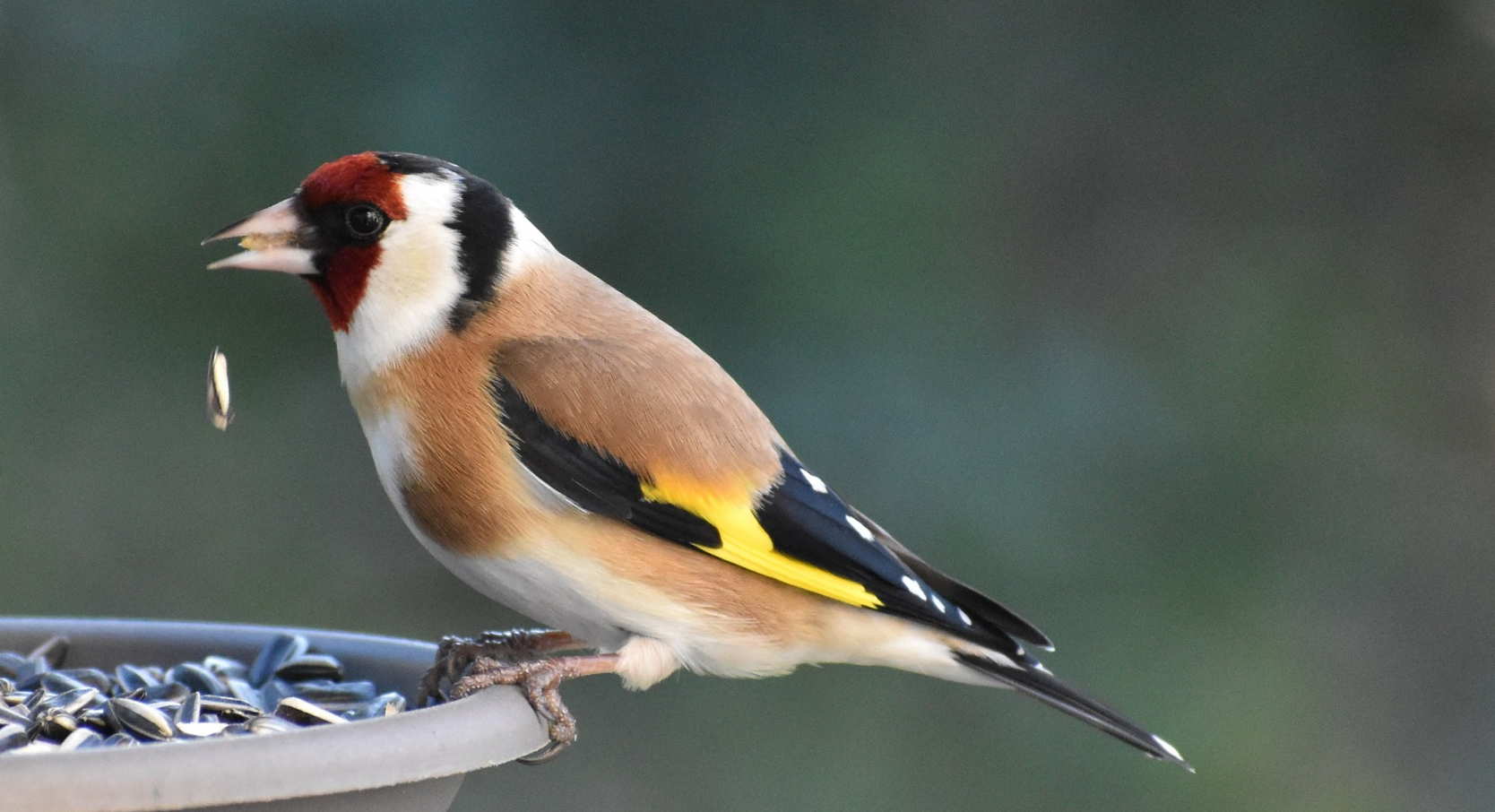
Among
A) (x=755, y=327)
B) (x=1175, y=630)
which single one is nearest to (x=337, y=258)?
(x=755, y=327)

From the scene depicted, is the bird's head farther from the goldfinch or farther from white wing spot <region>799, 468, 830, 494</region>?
white wing spot <region>799, 468, 830, 494</region>

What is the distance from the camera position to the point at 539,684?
201cm

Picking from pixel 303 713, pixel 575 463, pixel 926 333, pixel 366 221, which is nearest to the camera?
pixel 303 713

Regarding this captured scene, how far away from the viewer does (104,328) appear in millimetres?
4680

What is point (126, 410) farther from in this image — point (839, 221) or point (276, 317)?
point (839, 221)

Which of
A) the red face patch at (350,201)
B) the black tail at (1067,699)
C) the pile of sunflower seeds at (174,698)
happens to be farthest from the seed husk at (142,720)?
the black tail at (1067,699)

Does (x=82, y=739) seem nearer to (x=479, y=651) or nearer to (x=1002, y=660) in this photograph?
(x=479, y=651)

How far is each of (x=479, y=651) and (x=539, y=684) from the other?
0.92 ft

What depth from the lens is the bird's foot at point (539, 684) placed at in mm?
2000

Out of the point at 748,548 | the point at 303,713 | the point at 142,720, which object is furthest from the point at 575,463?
the point at 142,720

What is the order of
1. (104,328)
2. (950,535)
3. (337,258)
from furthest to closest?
(104,328) < (950,535) < (337,258)

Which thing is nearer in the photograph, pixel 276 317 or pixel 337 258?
pixel 337 258

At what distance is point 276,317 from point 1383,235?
3167 millimetres

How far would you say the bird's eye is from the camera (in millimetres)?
2344
